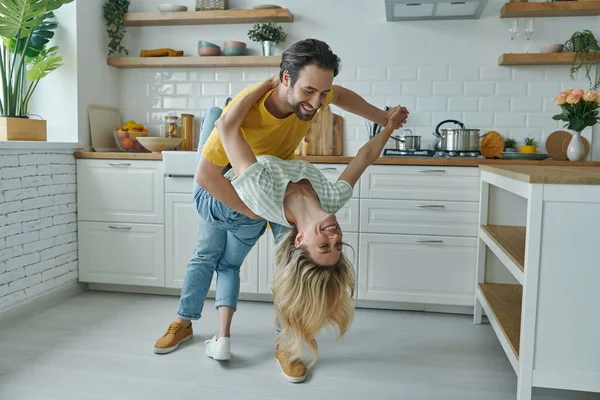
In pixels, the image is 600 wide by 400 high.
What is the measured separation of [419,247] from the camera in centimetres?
318

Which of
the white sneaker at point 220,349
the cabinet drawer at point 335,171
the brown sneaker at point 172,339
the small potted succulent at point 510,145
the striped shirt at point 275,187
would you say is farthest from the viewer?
the small potted succulent at point 510,145

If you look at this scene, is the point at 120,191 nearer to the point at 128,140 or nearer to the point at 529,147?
the point at 128,140

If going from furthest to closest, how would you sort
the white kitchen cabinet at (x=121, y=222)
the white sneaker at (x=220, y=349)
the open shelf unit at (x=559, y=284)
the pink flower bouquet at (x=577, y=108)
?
the white kitchen cabinet at (x=121, y=222), the pink flower bouquet at (x=577, y=108), the white sneaker at (x=220, y=349), the open shelf unit at (x=559, y=284)

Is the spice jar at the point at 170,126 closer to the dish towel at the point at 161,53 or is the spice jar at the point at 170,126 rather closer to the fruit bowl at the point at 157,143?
the fruit bowl at the point at 157,143

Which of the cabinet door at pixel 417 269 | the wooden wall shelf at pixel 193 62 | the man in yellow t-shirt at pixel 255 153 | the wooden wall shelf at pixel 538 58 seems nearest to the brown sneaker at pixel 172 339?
the man in yellow t-shirt at pixel 255 153

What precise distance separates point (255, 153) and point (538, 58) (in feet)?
7.37

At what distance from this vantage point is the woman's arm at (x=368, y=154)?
194cm

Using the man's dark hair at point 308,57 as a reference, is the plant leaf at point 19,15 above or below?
above

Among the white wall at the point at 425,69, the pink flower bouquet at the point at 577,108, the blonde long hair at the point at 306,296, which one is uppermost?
the white wall at the point at 425,69

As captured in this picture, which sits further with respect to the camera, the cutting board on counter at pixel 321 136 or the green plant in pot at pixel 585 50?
the cutting board on counter at pixel 321 136

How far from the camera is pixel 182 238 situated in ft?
11.2

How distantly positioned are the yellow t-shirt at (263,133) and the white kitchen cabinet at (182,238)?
1288 mm

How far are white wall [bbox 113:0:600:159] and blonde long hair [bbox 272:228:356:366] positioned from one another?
7.56 feet

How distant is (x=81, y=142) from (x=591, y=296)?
306 centimetres
